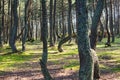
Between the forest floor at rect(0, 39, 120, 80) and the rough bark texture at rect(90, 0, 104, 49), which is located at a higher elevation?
the rough bark texture at rect(90, 0, 104, 49)

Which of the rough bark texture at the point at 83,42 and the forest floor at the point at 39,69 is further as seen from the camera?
the forest floor at the point at 39,69

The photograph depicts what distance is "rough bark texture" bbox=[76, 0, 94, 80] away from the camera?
11992mm

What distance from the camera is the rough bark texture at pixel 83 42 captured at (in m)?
12.0

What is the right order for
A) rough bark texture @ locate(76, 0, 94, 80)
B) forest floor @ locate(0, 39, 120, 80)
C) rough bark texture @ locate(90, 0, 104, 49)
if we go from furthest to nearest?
forest floor @ locate(0, 39, 120, 80)
rough bark texture @ locate(90, 0, 104, 49)
rough bark texture @ locate(76, 0, 94, 80)

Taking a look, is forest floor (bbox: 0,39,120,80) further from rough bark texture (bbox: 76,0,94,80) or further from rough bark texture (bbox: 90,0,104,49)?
rough bark texture (bbox: 76,0,94,80)

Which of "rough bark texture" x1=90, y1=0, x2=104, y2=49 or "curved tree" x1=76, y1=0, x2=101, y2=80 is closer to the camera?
"curved tree" x1=76, y1=0, x2=101, y2=80

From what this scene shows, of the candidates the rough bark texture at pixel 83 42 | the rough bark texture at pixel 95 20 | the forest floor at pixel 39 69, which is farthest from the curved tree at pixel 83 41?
the forest floor at pixel 39 69

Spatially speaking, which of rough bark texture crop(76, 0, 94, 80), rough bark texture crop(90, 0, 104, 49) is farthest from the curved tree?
rough bark texture crop(90, 0, 104, 49)

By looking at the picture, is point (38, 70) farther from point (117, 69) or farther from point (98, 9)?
point (98, 9)

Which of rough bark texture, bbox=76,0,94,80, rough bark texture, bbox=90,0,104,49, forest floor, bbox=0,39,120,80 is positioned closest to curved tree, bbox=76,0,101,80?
rough bark texture, bbox=76,0,94,80

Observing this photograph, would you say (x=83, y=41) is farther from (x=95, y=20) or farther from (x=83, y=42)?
(x=95, y=20)

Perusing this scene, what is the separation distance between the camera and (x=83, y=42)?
478 inches

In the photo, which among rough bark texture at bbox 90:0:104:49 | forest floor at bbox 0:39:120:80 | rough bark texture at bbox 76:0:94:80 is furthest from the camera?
forest floor at bbox 0:39:120:80

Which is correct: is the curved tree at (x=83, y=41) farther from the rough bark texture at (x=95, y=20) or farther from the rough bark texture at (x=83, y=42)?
the rough bark texture at (x=95, y=20)
